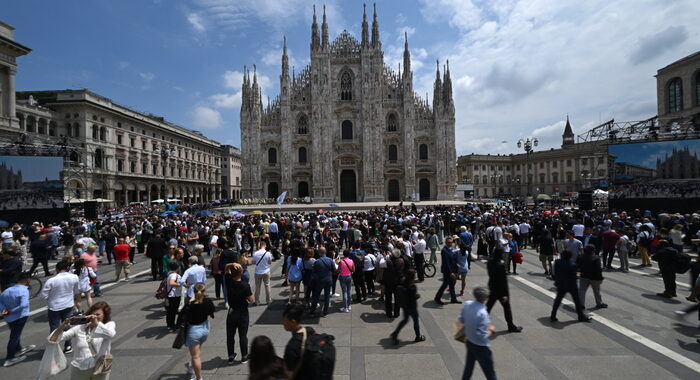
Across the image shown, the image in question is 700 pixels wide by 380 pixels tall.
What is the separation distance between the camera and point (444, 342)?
19.3ft

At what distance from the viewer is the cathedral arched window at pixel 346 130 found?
43.9 meters

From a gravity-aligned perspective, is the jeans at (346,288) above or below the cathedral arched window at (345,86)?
below

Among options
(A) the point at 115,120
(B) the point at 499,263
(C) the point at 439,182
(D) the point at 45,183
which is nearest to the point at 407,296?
(B) the point at 499,263

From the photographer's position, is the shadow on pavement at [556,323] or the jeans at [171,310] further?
the shadow on pavement at [556,323]

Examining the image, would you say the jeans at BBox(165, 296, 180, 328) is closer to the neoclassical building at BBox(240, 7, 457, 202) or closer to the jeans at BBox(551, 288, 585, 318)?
the jeans at BBox(551, 288, 585, 318)

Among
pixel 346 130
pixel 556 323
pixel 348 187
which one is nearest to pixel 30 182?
pixel 556 323

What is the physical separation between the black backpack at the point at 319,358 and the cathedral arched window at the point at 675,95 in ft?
145

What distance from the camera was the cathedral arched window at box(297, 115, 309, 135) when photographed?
4378cm

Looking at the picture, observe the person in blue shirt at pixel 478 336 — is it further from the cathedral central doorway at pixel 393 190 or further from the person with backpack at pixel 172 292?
the cathedral central doorway at pixel 393 190

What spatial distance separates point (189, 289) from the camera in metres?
6.07

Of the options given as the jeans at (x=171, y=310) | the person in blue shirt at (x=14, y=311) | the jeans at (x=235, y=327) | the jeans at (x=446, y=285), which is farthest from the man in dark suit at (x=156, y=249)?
the jeans at (x=446, y=285)

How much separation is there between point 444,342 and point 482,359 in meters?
1.98

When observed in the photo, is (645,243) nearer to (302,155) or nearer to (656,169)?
(656,169)

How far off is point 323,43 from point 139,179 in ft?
102
